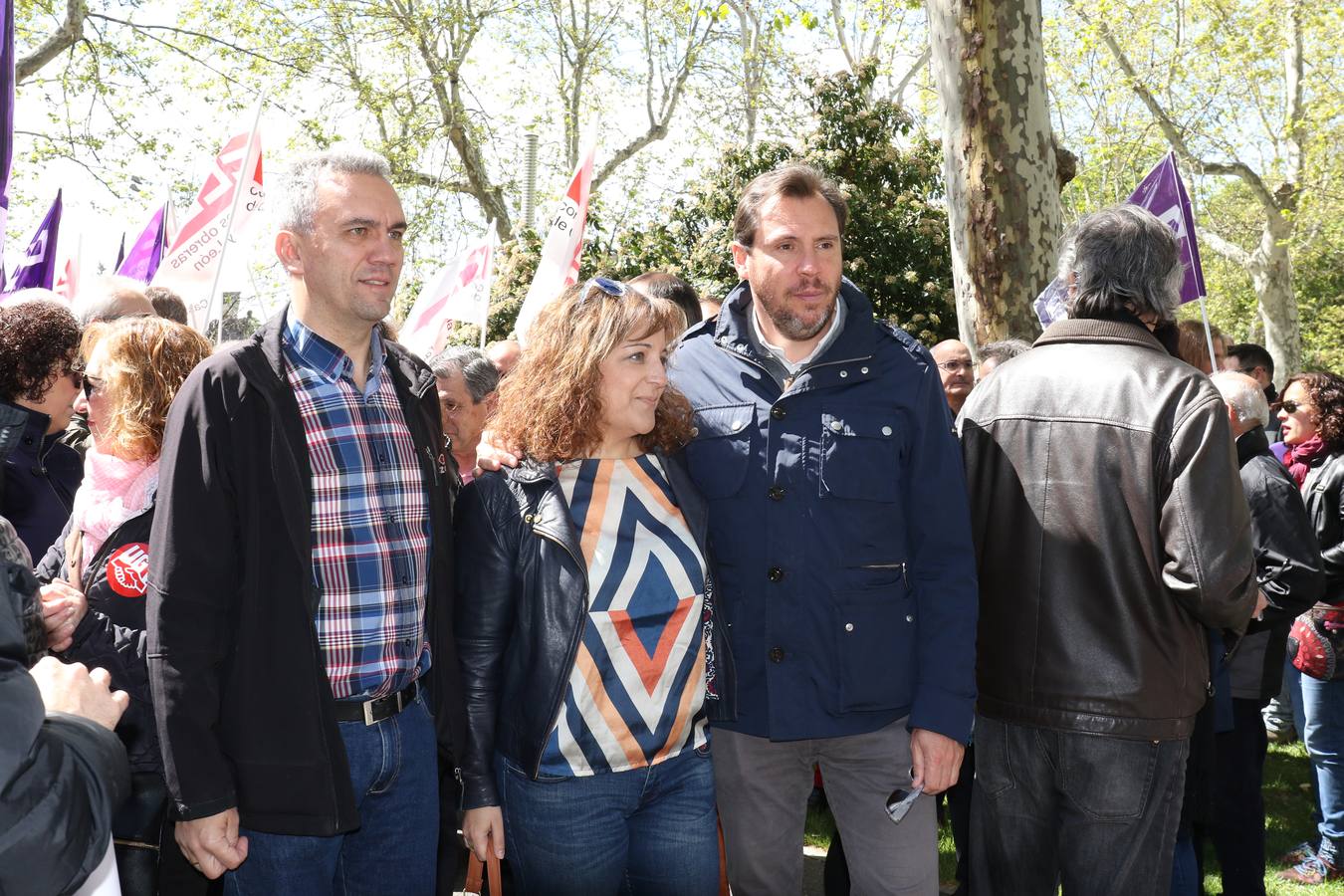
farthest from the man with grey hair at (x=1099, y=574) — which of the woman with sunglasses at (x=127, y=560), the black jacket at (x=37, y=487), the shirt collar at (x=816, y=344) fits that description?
the black jacket at (x=37, y=487)

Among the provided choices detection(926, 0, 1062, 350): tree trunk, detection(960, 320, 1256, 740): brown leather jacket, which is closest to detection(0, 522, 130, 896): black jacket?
detection(960, 320, 1256, 740): brown leather jacket

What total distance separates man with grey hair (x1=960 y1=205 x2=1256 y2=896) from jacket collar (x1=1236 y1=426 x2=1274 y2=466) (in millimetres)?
1428

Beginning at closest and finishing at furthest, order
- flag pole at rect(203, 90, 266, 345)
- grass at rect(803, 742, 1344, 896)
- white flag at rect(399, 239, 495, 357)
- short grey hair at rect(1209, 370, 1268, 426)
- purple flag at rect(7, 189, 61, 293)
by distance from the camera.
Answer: short grey hair at rect(1209, 370, 1268, 426) < grass at rect(803, 742, 1344, 896) < flag pole at rect(203, 90, 266, 345) < purple flag at rect(7, 189, 61, 293) < white flag at rect(399, 239, 495, 357)

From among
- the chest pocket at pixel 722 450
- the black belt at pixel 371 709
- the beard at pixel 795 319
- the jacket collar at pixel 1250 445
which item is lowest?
the black belt at pixel 371 709

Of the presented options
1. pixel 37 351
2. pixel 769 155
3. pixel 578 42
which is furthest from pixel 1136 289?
pixel 578 42

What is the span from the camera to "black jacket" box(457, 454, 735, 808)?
2.66 meters

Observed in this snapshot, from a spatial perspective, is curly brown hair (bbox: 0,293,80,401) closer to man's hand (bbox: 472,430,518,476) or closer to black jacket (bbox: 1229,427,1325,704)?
man's hand (bbox: 472,430,518,476)

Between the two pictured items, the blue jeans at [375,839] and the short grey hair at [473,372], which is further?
the short grey hair at [473,372]

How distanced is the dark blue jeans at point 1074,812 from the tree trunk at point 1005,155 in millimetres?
3707

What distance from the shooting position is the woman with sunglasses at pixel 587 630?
2654 mm

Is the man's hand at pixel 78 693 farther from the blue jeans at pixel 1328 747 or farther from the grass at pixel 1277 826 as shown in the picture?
the blue jeans at pixel 1328 747

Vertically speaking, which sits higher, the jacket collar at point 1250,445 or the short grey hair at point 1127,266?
the short grey hair at point 1127,266

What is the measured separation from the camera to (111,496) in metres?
2.78

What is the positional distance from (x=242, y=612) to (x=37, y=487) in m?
1.68
